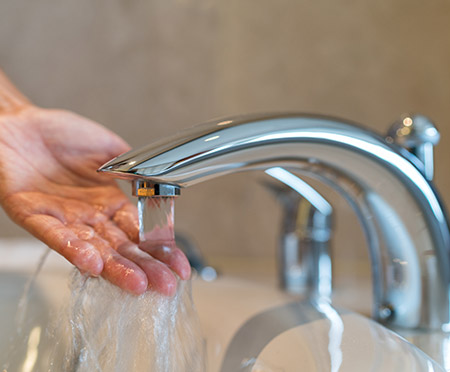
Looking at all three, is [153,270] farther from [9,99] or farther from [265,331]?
[9,99]

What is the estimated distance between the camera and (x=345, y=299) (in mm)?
655

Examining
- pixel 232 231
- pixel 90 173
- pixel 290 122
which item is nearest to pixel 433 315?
pixel 290 122

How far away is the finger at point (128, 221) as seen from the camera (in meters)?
0.43

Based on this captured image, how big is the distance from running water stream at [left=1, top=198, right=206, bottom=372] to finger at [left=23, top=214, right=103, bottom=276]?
17mm

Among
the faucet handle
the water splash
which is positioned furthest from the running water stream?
the faucet handle

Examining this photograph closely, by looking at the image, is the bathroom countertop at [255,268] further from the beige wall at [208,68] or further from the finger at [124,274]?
the finger at [124,274]

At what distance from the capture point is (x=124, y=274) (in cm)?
34

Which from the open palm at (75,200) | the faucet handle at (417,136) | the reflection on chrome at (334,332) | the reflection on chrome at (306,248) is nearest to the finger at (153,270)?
the open palm at (75,200)

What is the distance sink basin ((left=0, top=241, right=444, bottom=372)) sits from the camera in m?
0.33

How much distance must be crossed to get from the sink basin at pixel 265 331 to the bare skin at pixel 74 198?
0.17 ft

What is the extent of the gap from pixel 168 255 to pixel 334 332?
143mm

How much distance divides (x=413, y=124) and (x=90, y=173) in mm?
330

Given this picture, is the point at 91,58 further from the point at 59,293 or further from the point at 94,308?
the point at 94,308

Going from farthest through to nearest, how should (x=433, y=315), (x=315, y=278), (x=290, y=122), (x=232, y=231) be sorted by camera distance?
(x=232, y=231), (x=315, y=278), (x=433, y=315), (x=290, y=122)
